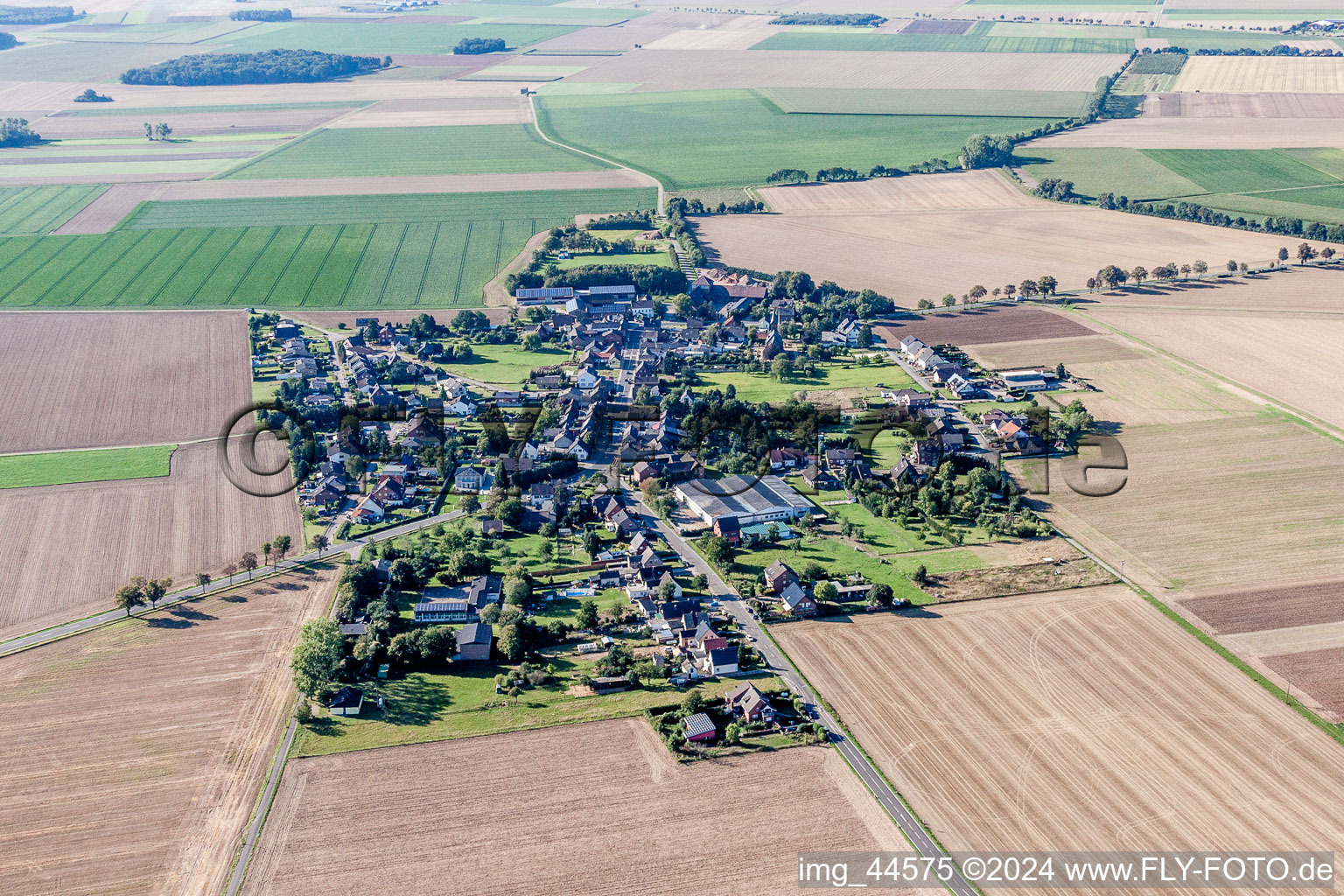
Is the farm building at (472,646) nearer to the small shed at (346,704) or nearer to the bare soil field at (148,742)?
the small shed at (346,704)

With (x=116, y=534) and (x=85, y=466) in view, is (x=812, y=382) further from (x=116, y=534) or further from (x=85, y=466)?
(x=85, y=466)

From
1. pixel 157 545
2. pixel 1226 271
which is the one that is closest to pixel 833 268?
pixel 1226 271

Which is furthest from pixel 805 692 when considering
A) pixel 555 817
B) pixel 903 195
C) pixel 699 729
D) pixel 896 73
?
pixel 896 73

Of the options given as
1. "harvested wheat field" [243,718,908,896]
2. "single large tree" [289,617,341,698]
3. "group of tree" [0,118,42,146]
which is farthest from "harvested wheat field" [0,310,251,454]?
"group of tree" [0,118,42,146]

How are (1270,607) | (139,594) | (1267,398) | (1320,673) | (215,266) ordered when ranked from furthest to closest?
(215,266) < (1267,398) < (139,594) < (1270,607) < (1320,673)

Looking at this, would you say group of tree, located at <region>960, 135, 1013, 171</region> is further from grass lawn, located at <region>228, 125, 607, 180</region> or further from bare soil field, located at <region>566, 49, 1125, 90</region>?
grass lawn, located at <region>228, 125, 607, 180</region>
